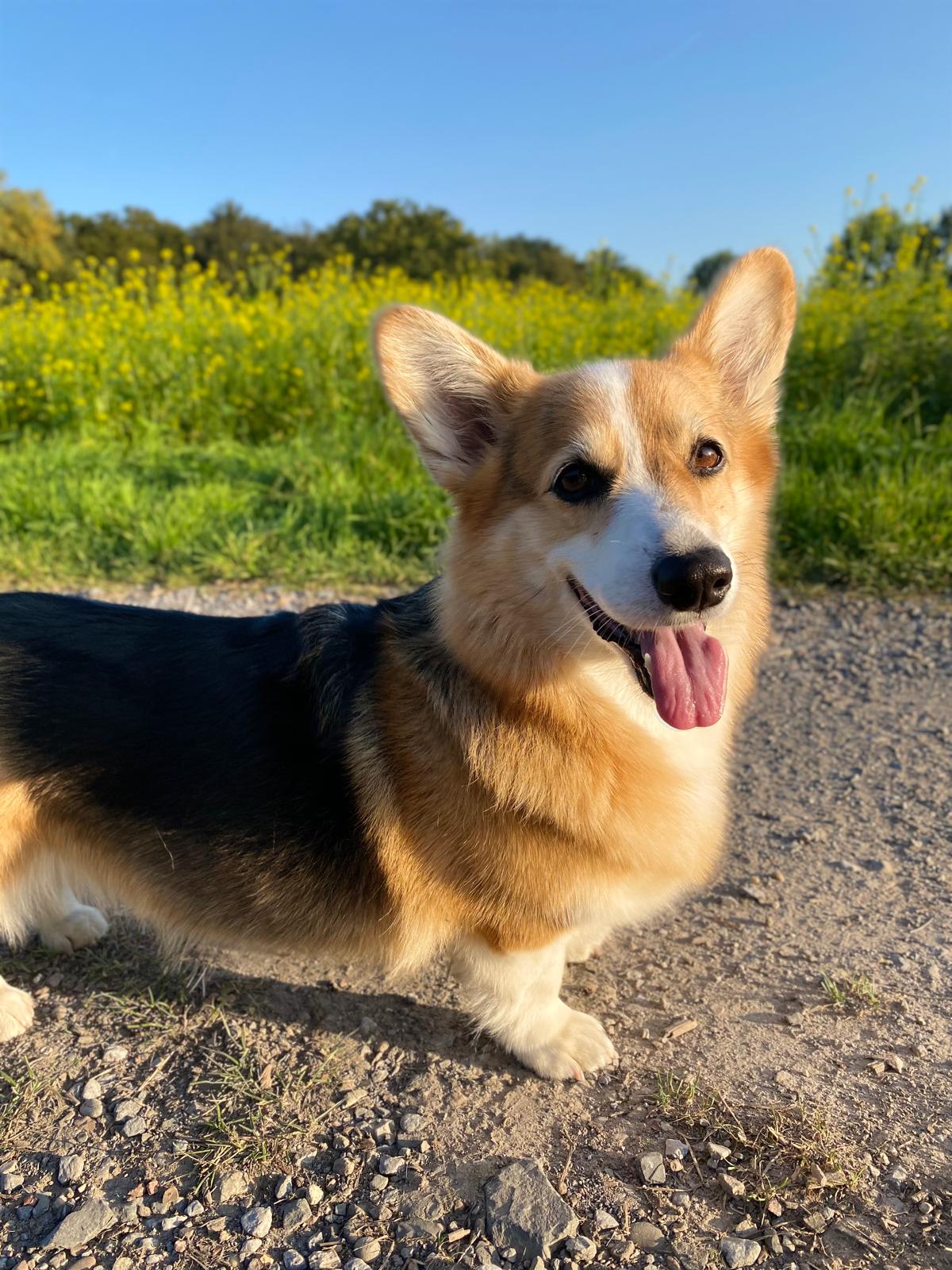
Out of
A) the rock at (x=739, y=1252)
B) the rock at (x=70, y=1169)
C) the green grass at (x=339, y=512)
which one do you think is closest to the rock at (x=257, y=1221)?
the rock at (x=70, y=1169)

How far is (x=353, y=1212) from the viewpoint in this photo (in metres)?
1.82

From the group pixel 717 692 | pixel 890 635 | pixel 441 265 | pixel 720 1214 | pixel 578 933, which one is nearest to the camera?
pixel 720 1214

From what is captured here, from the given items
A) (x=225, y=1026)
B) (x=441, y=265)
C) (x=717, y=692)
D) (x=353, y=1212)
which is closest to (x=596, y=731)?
(x=717, y=692)

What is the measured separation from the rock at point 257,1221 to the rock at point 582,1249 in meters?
0.65

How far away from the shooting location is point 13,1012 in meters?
2.39

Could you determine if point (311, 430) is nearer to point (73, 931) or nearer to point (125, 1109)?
point (73, 931)

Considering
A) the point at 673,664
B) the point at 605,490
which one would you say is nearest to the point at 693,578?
the point at 673,664

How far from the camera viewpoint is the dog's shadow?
2.32 m

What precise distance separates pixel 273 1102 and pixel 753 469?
2140mm

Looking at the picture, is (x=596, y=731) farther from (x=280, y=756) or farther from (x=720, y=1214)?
(x=720, y=1214)

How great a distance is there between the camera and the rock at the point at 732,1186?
5.82 feet

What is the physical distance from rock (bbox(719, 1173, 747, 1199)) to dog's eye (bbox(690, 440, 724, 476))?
1671mm

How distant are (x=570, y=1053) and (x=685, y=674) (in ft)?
3.49

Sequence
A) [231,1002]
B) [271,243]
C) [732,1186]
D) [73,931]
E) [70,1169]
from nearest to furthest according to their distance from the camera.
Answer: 1. [732,1186]
2. [70,1169]
3. [231,1002]
4. [73,931]
5. [271,243]
